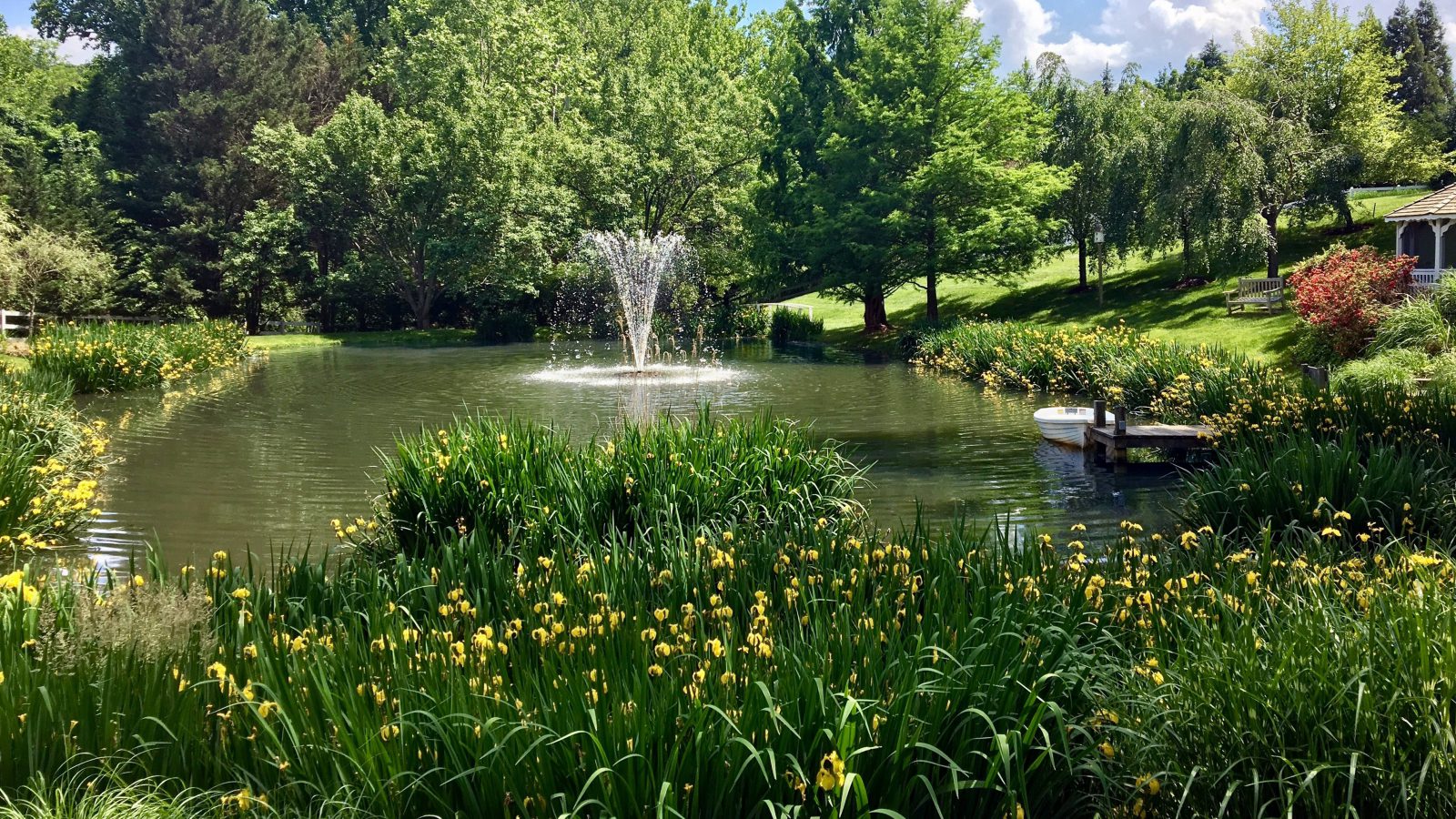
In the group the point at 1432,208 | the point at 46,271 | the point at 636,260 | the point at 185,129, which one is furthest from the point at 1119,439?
the point at 185,129

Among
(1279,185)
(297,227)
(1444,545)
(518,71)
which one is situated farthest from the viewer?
(518,71)

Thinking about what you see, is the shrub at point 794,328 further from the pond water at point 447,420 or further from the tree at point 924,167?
the pond water at point 447,420

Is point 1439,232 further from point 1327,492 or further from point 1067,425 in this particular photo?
point 1327,492

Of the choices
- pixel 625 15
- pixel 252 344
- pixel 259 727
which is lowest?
pixel 259 727

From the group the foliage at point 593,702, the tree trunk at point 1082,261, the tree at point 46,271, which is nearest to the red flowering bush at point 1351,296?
the tree trunk at point 1082,261

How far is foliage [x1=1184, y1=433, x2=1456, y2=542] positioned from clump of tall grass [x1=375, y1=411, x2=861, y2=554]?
3.51 metres

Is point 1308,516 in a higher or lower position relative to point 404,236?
lower

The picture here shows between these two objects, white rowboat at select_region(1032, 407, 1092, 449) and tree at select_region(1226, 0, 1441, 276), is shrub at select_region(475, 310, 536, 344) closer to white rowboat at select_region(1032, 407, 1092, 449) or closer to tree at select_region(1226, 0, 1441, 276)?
tree at select_region(1226, 0, 1441, 276)

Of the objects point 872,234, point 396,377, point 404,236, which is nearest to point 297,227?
point 404,236

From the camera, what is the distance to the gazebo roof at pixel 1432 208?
2972 cm

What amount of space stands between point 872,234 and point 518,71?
22.0 metres

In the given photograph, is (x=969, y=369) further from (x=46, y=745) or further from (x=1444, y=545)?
(x=46, y=745)

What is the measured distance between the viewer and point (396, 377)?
28.7m

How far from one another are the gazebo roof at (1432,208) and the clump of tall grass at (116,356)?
32.2m
